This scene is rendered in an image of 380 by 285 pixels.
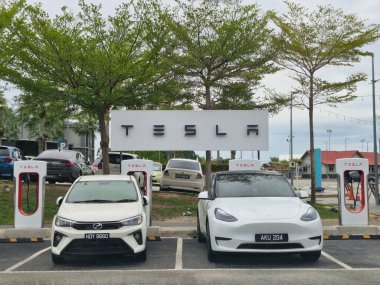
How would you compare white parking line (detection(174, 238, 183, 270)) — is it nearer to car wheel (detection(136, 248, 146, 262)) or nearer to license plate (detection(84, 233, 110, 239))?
car wheel (detection(136, 248, 146, 262))

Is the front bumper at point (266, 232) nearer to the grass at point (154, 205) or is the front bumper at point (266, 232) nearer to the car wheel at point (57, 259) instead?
the car wheel at point (57, 259)

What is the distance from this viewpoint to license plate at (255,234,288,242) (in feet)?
24.8

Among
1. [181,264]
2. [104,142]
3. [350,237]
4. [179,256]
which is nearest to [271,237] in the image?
[181,264]

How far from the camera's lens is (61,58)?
18.7 m

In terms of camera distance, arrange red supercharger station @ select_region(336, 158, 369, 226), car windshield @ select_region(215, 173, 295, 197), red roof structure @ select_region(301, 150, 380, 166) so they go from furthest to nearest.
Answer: red roof structure @ select_region(301, 150, 380, 166) < red supercharger station @ select_region(336, 158, 369, 226) < car windshield @ select_region(215, 173, 295, 197)

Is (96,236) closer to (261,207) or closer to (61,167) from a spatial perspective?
(261,207)

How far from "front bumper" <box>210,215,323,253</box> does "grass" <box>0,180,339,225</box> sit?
7.55 meters

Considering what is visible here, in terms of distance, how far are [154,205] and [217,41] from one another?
26.4ft

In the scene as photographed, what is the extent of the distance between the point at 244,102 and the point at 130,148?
9892mm

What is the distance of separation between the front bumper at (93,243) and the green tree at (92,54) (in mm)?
11105

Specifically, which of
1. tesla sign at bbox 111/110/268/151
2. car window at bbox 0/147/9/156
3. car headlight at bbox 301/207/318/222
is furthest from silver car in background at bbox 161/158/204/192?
car headlight at bbox 301/207/318/222

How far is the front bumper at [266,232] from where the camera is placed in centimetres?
757

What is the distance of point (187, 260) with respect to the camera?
28.2 feet

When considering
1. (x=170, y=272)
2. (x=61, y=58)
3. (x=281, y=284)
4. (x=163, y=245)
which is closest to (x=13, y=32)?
(x=61, y=58)
